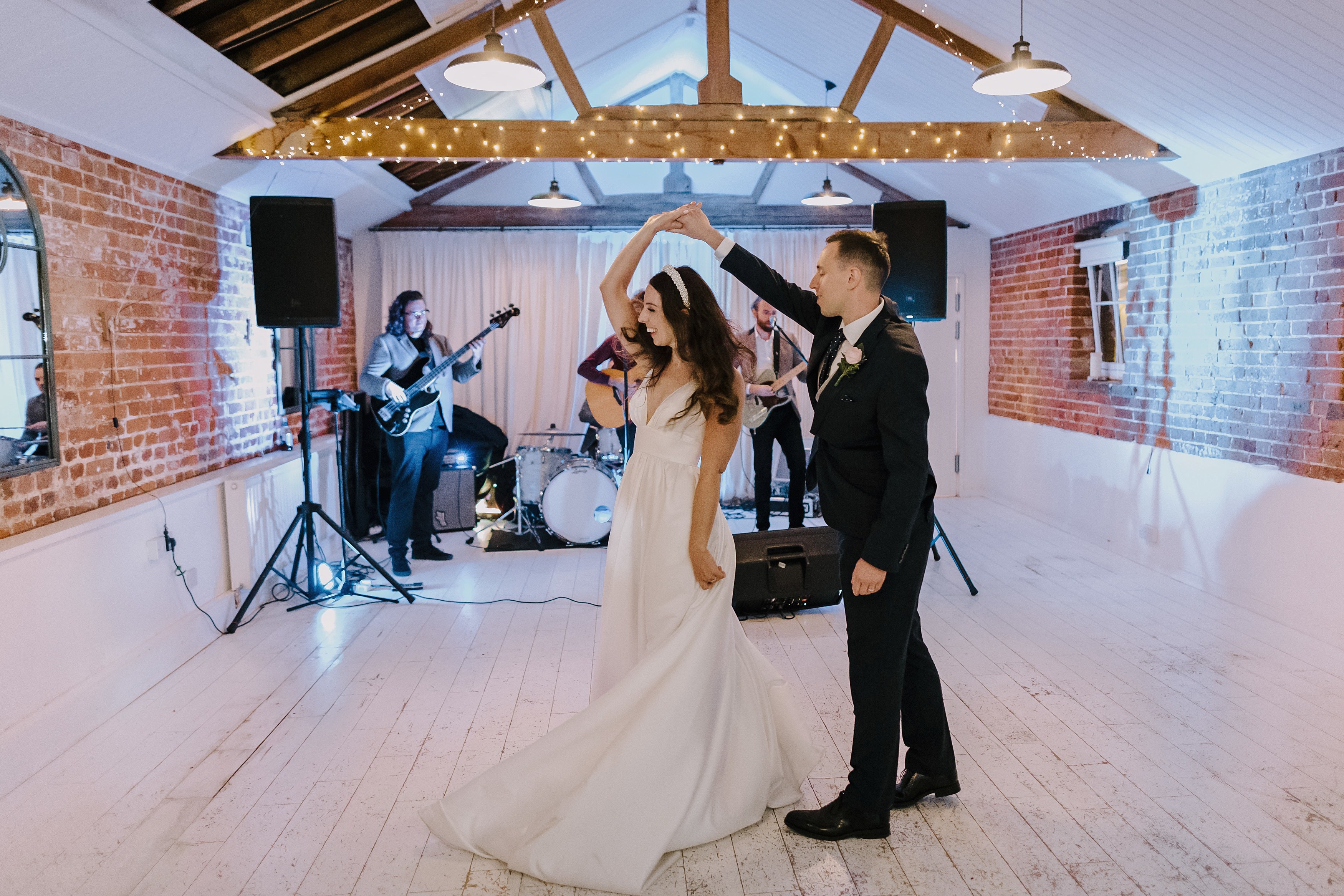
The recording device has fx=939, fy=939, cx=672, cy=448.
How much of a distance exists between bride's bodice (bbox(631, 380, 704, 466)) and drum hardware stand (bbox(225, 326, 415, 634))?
2692 mm

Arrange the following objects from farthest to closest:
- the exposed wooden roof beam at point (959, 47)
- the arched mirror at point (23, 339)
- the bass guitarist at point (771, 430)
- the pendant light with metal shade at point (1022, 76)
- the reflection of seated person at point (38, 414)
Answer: the bass guitarist at point (771, 430) < the exposed wooden roof beam at point (959, 47) < the pendant light with metal shade at point (1022, 76) < the reflection of seated person at point (38, 414) < the arched mirror at point (23, 339)

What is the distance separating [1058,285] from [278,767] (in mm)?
6150

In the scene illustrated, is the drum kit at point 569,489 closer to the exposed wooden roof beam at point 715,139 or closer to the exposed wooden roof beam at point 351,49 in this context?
the exposed wooden roof beam at point 715,139

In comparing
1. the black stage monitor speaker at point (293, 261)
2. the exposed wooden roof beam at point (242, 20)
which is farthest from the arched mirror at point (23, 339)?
the black stage monitor speaker at point (293, 261)

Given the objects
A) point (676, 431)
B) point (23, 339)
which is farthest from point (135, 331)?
point (676, 431)

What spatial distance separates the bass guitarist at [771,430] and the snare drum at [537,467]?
51.7 inches

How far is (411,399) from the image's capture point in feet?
19.1

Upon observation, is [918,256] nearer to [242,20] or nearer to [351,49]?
[351,49]

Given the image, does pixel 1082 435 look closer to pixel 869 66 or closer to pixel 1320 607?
pixel 1320 607

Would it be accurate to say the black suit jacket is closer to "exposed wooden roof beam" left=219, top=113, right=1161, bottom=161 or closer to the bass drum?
"exposed wooden roof beam" left=219, top=113, right=1161, bottom=161

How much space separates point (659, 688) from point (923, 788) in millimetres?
924

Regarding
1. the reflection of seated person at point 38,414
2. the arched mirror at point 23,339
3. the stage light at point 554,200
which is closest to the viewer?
the arched mirror at point 23,339

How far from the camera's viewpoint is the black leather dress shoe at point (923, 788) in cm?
278

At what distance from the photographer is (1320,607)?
4379 mm
